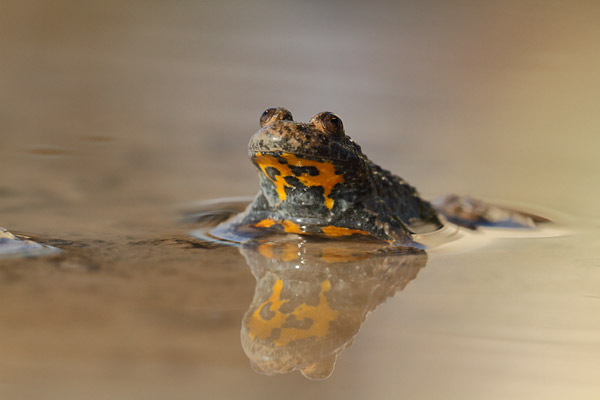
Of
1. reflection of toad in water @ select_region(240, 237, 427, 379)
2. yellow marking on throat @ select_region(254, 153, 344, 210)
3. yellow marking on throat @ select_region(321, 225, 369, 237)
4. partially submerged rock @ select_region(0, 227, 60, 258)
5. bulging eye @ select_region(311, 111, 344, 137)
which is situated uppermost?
bulging eye @ select_region(311, 111, 344, 137)

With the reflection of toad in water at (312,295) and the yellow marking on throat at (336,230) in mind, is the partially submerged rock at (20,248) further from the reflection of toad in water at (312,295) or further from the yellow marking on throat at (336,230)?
the yellow marking on throat at (336,230)

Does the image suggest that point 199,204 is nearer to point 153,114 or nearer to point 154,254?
point 154,254

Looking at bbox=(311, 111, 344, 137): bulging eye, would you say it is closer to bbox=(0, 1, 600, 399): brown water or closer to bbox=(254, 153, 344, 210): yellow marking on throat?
bbox=(254, 153, 344, 210): yellow marking on throat

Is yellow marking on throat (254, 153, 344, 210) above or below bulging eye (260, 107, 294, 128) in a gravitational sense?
below

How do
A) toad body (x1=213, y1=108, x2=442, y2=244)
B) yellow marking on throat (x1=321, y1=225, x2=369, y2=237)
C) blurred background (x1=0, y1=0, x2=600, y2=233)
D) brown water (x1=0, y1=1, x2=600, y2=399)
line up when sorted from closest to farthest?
1. brown water (x1=0, y1=1, x2=600, y2=399)
2. toad body (x1=213, y1=108, x2=442, y2=244)
3. yellow marking on throat (x1=321, y1=225, x2=369, y2=237)
4. blurred background (x1=0, y1=0, x2=600, y2=233)

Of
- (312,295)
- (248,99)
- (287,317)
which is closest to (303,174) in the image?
(312,295)

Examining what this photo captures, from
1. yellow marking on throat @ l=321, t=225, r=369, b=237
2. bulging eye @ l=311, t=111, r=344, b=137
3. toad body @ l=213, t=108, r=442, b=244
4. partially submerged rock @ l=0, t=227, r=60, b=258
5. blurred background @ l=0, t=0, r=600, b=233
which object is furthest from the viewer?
blurred background @ l=0, t=0, r=600, b=233

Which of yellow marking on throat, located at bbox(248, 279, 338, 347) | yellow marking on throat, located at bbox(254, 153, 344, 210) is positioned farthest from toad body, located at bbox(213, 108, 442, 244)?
yellow marking on throat, located at bbox(248, 279, 338, 347)

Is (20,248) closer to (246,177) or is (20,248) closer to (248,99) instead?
(246,177)
